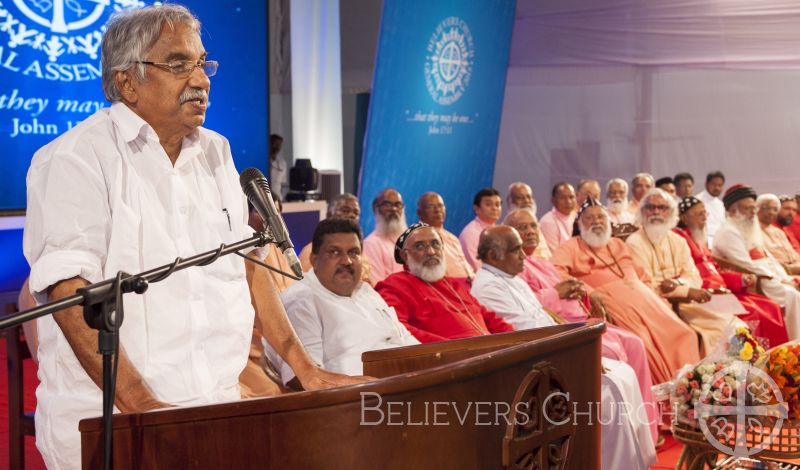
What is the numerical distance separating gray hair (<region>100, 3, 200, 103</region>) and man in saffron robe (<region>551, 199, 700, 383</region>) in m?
4.69

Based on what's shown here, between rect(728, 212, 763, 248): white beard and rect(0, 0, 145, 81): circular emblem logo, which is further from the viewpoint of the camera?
rect(728, 212, 763, 248): white beard

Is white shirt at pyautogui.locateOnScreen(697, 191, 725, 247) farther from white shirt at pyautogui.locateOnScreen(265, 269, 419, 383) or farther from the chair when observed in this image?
the chair

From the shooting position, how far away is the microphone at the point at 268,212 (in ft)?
5.26

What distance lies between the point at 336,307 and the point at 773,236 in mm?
6454

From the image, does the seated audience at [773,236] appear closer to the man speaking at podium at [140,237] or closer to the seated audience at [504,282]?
the seated audience at [504,282]

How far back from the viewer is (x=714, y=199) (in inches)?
462

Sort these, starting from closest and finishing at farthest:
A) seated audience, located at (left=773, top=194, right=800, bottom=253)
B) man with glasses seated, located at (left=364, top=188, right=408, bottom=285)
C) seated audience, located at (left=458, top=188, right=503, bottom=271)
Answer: man with glasses seated, located at (left=364, top=188, right=408, bottom=285) < seated audience, located at (left=458, top=188, right=503, bottom=271) < seated audience, located at (left=773, top=194, right=800, bottom=253)

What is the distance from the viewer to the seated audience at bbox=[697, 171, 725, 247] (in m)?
11.6

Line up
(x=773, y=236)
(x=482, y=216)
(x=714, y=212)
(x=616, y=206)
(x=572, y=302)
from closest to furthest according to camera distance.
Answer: (x=572, y=302)
(x=482, y=216)
(x=773, y=236)
(x=616, y=206)
(x=714, y=212)

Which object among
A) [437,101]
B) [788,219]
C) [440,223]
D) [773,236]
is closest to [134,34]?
[440,223]

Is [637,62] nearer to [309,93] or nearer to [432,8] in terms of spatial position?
[432,8]

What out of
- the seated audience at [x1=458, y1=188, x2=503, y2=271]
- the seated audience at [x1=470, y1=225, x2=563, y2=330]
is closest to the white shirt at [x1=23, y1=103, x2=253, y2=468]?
the seated audience at [x1=470, y1=225, x2=563, y2=330]

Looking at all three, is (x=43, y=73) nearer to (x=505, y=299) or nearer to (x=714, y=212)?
(x=505, y=299)

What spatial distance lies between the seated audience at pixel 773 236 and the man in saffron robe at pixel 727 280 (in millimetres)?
1304
